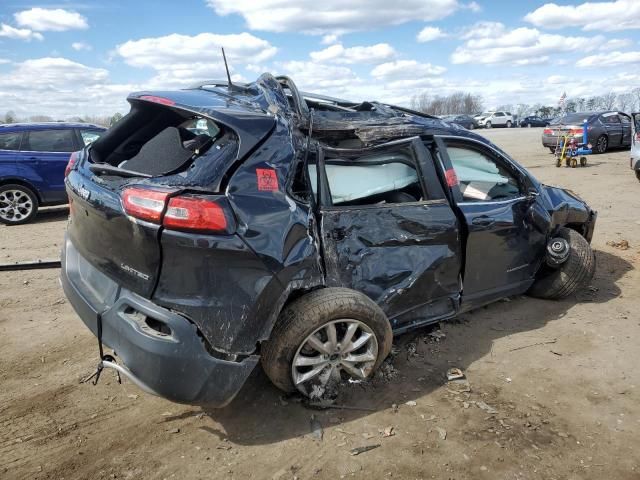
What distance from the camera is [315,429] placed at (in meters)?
2.82

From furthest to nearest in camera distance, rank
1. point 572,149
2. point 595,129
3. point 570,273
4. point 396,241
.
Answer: point 595,129 → point 572,149 → point 570,273 → point 396,241

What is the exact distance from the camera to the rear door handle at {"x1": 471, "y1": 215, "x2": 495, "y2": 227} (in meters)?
3.59

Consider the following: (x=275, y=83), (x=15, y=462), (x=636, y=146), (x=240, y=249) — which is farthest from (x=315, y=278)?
(x=636, y=146)

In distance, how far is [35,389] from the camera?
3164 mm

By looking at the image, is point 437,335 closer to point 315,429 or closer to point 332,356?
point 332,356

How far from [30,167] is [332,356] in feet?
24.6

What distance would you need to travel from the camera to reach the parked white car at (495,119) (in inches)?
1852

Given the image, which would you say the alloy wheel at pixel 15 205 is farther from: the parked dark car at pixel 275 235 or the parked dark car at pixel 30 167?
the parked dark car at pixel 275 235

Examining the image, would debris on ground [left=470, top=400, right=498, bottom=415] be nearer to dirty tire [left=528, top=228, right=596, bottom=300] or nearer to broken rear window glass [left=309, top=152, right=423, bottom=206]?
broken rear window glass [left=309, top=152, right=423, bottom=206]

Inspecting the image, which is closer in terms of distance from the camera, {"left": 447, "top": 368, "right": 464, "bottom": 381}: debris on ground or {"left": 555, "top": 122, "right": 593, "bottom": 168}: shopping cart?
{"left": 447, "top": 368, "right": 464, "bottom": 381}: debris on ground

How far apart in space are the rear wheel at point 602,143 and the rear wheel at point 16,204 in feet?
58.0

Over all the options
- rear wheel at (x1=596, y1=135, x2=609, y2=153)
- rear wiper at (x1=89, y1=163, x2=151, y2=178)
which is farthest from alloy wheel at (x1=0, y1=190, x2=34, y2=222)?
rear wheel at (x1=596, y1=135, x2=609, y2=153)

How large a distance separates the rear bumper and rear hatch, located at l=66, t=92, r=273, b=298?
0.40ft

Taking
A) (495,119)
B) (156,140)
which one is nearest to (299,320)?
(156,140)
